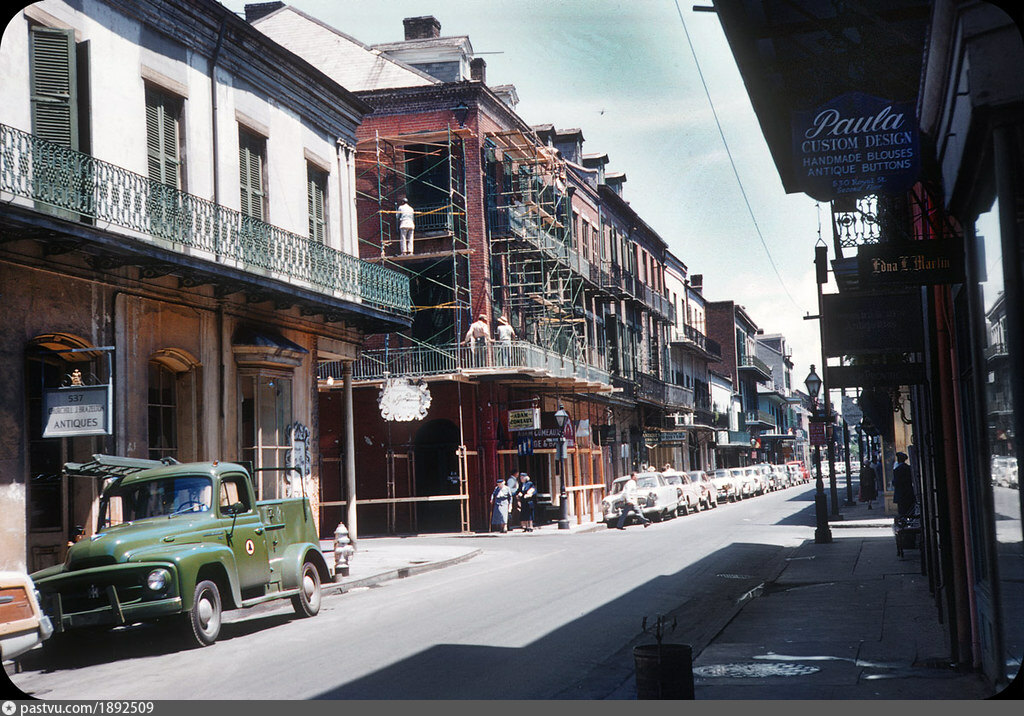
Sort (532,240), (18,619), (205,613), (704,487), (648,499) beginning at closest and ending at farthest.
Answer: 1. (18,619)
2. (205,613)
3. (648,499)
4. (532,240)
5. (704,487)

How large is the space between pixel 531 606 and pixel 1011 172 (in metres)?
9.91

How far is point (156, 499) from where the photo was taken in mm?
12945

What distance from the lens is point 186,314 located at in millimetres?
18641

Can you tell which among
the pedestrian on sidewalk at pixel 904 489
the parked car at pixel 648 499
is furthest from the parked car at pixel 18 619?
the parked car at pixel 648 499

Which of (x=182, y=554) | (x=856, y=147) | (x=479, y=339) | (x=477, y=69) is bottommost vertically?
(x=182, y=554)

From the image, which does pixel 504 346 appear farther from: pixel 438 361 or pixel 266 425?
pixel 266 425

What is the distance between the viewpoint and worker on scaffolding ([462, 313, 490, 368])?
34.2m

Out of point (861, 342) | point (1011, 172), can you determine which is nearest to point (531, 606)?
point (861, 342)

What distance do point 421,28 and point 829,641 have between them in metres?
32.9

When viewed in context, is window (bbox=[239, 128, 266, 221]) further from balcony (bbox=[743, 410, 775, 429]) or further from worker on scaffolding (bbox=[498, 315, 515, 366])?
balcony (bbox=[743, 410, 775, 429])

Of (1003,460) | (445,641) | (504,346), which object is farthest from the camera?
(504,346)

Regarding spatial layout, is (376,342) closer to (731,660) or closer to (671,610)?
(671,610)

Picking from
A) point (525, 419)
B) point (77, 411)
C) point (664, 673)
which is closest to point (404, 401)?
point (525, 419)

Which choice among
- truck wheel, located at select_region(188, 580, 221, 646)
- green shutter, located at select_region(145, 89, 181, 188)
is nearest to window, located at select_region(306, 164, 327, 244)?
green shutter, located at select_region(145, 89, 181, 188)
